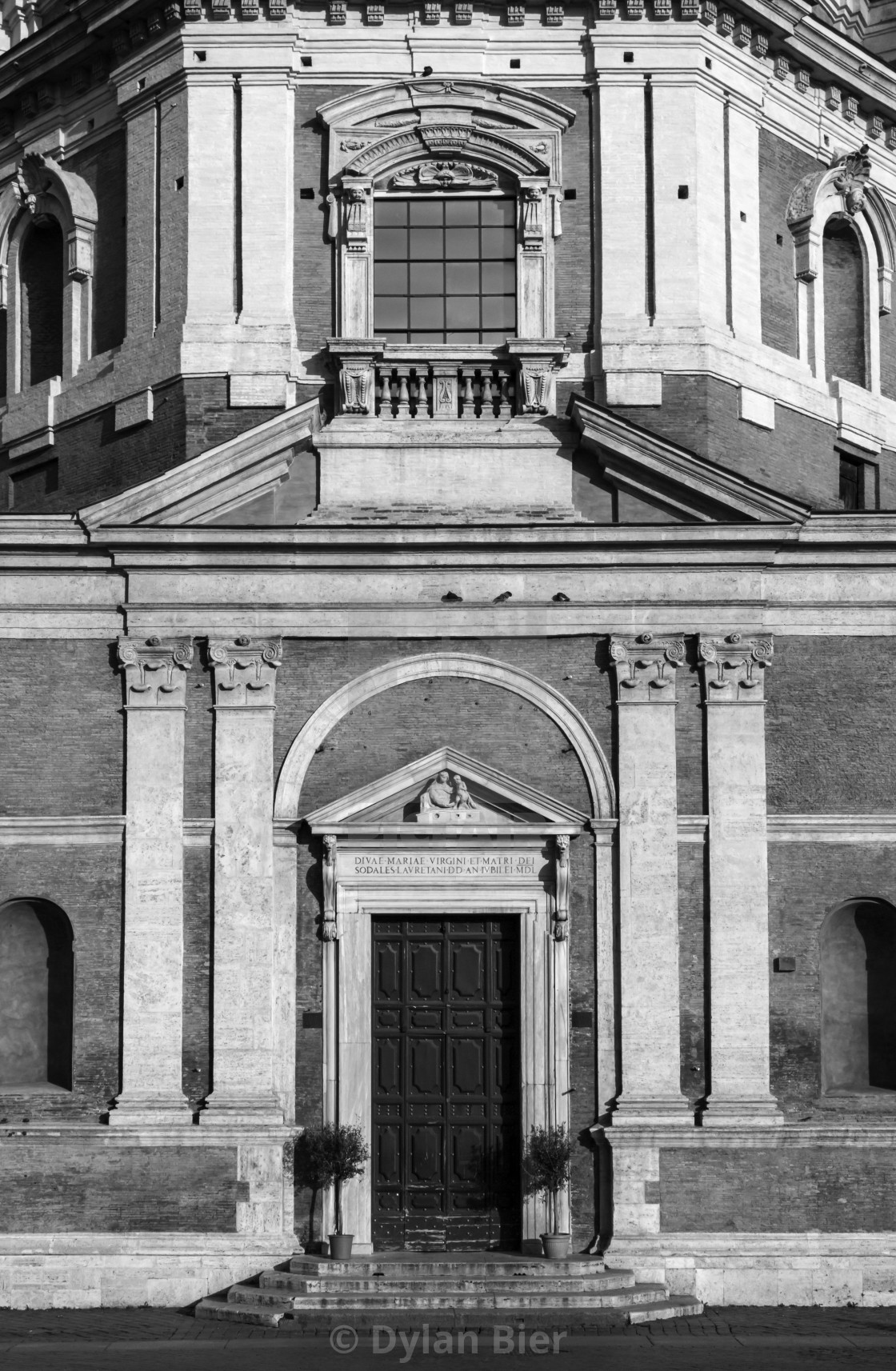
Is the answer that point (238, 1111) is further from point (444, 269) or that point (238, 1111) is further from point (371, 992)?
point (444, 269)

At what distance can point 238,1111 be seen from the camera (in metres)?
22.1

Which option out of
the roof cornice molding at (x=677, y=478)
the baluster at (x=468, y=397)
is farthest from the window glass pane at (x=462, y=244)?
the roof cornice molding at (x=677, y=478)

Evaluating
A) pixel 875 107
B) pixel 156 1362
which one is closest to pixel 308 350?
pixel 875 107

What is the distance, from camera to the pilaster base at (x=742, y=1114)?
72.3ft

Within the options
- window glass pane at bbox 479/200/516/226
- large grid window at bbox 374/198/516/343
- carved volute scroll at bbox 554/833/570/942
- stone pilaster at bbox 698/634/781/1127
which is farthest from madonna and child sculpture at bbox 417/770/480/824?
window glass pane at bbox 479/200/516/226

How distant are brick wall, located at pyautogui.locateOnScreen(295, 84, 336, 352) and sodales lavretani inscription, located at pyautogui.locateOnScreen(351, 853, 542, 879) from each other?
5.61m

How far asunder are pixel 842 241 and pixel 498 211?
4.79 metres

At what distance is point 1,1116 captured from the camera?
73.6 feet

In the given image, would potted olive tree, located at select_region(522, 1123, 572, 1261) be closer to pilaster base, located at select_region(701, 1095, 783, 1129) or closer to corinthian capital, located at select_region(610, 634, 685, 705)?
pilaster base, located at select_region(701, 1095, 783, 1129)

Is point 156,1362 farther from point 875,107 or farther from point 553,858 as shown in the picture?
point 875,107

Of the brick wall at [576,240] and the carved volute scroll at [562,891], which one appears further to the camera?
the brick wall at [576,240]

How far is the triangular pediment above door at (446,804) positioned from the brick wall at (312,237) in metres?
4.90

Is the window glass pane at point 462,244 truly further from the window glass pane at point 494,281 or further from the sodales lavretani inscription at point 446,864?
the sodales lavretani inscription at point 446,864

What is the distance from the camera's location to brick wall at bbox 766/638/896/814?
22.8 m
